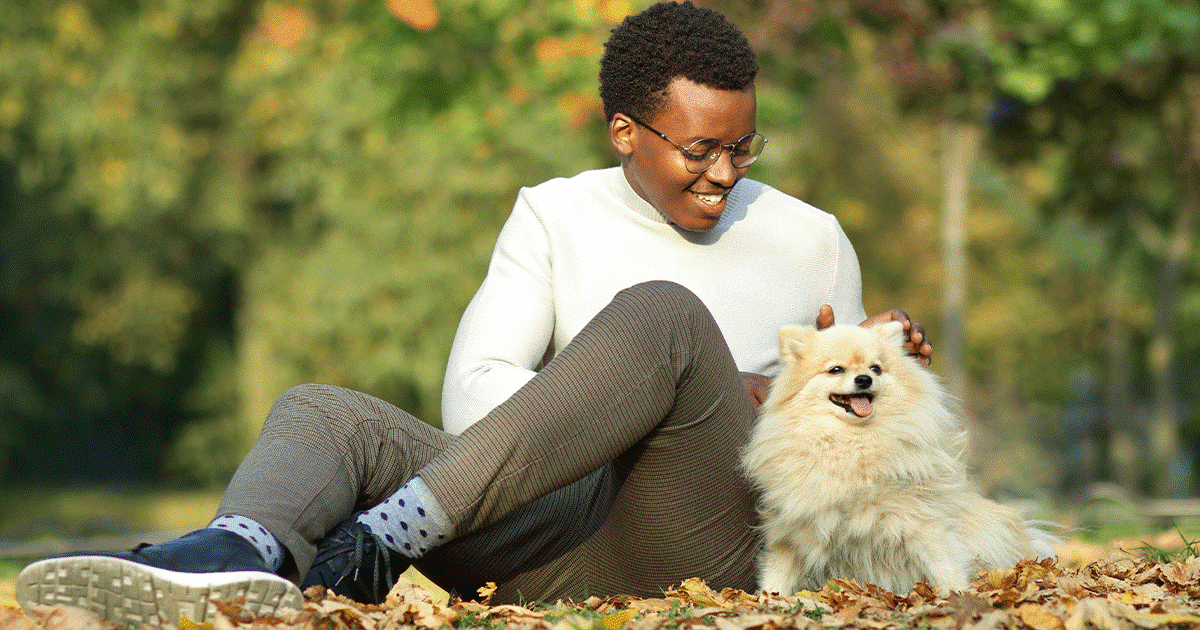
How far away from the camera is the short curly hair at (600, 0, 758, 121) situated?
3105mm

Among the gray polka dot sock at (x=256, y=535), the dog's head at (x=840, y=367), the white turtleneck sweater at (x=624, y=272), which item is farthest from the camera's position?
the white turtleneck sweater at (x=624, y=272)

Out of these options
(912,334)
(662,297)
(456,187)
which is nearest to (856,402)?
(912,334)

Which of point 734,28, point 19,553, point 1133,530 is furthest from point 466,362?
point 1133,530

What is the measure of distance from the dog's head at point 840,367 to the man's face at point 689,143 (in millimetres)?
482

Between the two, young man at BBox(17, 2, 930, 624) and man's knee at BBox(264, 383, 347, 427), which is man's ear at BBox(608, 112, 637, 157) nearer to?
young man at BBox(17, 2, 930, 624)

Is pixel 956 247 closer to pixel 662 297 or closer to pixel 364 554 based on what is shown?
pixel 662 297

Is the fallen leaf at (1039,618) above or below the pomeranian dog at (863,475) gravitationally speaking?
below

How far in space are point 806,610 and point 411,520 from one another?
3.00 ft

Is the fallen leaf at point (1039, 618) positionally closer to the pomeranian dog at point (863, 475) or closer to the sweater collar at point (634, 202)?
the pomeranian dog at point (863, 475)

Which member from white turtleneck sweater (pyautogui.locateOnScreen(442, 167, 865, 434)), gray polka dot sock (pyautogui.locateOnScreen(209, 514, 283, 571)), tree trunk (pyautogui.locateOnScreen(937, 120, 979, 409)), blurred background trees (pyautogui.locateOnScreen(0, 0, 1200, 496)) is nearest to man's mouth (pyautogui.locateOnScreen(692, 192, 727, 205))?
white turtleneck sweater (pyautogui.locateOnScreen(442, 167, 865, 434))

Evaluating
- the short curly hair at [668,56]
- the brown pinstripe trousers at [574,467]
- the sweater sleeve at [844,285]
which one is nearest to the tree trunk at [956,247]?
the sweater sleeve at [844,285]

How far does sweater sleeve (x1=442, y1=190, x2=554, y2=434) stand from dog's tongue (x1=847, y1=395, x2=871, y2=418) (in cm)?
82

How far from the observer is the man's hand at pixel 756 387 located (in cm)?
309

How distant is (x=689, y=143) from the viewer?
3104 millimetres
